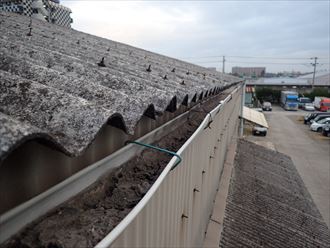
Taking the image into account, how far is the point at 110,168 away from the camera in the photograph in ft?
7.44

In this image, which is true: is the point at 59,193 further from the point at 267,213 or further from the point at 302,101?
the point at 302,101

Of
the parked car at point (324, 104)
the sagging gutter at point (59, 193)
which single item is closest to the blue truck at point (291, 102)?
the parked car at point (324, 104)

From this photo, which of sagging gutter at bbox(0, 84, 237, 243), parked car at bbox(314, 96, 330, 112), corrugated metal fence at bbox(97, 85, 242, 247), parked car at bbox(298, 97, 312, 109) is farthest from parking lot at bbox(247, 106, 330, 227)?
parked car at bbox(298, 97, 312, 109)

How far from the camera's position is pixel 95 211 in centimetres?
182

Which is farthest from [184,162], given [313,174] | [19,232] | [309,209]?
[313,174]

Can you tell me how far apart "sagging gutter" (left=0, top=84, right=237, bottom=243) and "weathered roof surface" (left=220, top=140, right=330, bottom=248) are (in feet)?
10.5

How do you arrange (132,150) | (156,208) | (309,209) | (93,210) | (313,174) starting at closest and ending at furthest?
(93,210)
(156,208)
(132,150)
(309,209)
(313,174)

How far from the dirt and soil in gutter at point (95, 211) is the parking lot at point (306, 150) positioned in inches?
462

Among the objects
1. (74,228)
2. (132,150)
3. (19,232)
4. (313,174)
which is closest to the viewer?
Result: (19,232)

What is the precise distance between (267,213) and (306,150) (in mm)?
20425

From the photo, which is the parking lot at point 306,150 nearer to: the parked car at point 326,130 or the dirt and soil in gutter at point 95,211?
the parked car at point 326,130

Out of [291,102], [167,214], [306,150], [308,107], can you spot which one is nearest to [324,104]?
[308,107]

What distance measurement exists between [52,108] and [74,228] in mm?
673

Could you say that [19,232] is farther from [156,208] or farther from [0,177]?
[156,208]
